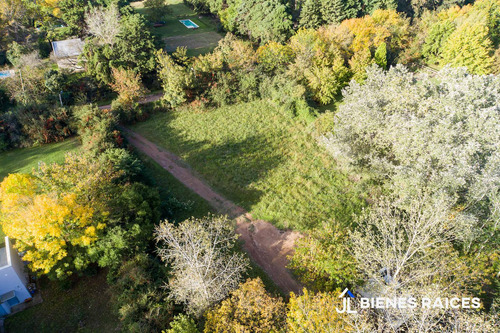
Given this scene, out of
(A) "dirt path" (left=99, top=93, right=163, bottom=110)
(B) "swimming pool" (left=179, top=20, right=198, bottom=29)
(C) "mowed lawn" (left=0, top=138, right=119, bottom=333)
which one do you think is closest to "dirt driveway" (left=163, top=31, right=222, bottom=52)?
(B) "swimming pool" (left=179, top=20, right=198, bottom=29)

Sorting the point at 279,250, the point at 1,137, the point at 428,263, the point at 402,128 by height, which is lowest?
the point at 279,250

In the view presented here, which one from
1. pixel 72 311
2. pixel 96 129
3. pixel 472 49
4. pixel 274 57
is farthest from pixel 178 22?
pixel 72 311

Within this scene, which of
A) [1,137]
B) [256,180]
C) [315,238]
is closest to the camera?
[315,238]

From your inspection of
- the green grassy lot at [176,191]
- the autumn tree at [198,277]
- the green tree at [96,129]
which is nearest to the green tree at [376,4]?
the green tree at [96,129]

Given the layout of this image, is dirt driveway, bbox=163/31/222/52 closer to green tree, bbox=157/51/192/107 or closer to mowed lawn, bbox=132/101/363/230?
green tree, bbox=157/51/192/107

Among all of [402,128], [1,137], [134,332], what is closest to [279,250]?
[134,332]

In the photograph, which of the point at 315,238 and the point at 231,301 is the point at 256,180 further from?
the point at 231,301
